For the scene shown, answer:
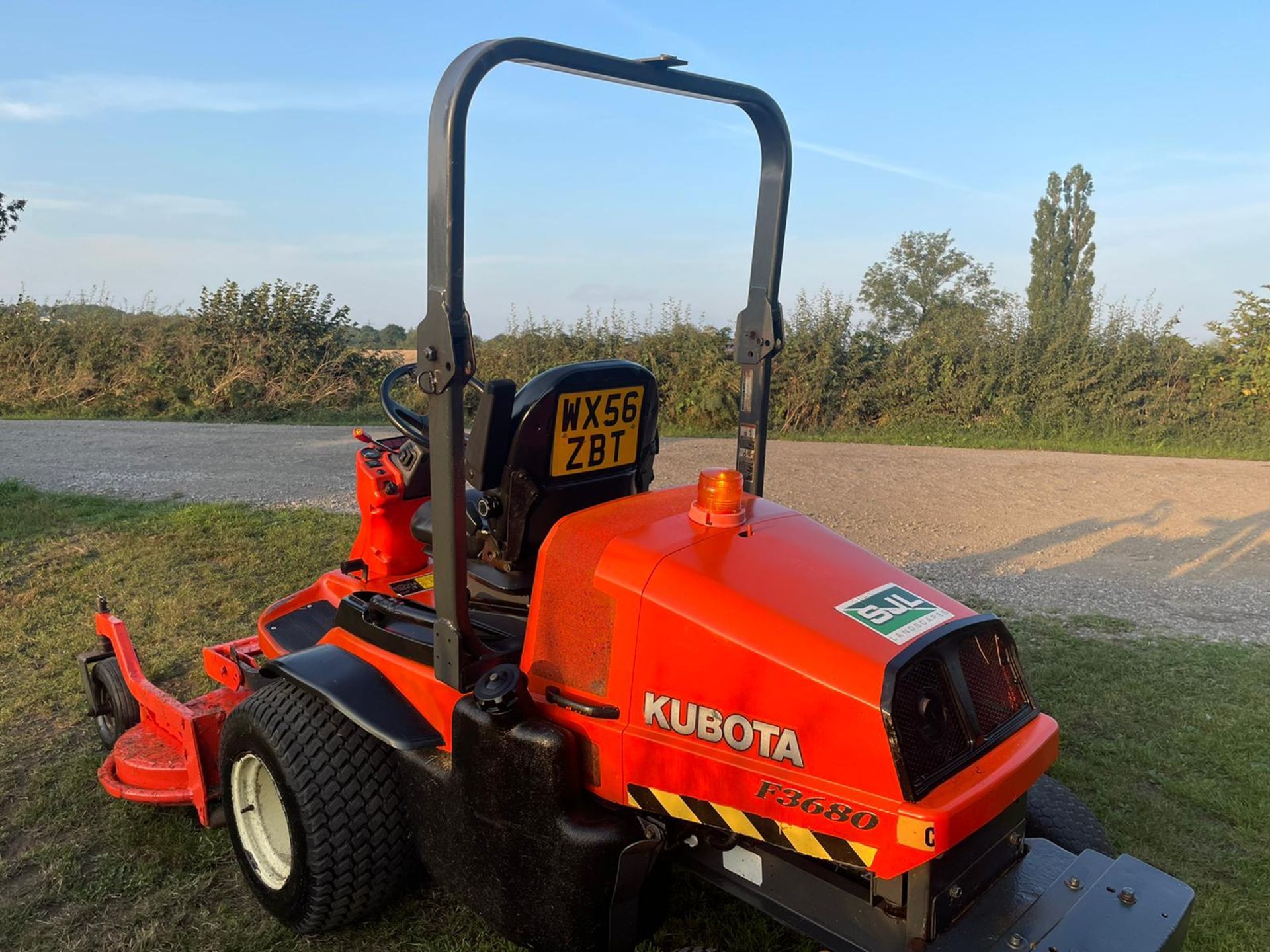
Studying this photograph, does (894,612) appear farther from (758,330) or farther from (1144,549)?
(1144,549)

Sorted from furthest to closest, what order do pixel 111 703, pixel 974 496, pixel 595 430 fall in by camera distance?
pixel 974 496 → pixel 111 703 → pixel 595 430

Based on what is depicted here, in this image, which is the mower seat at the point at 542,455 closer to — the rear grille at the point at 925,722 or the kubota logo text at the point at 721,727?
the kubota logo text at the point at 721,727

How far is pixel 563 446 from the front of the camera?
281 cm

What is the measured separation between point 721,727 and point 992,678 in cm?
70

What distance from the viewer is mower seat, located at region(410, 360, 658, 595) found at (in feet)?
8.91

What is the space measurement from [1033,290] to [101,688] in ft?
118

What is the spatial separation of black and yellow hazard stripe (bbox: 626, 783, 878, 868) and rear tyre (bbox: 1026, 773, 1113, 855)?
3.50 feet

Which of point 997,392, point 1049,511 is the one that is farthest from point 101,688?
point 997,392

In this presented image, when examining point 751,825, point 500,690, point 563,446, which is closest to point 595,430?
point 563,446

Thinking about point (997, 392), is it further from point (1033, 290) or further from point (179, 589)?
point (1033, 290)

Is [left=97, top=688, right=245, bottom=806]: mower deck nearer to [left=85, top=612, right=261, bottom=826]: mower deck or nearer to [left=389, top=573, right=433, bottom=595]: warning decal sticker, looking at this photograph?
[left=85, top=612, right=261, bottom=826]: mower deck

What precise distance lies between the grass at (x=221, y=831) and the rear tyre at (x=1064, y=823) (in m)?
0.41

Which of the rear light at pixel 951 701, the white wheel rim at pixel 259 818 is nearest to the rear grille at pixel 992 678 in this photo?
the rear light at pixel 951 701

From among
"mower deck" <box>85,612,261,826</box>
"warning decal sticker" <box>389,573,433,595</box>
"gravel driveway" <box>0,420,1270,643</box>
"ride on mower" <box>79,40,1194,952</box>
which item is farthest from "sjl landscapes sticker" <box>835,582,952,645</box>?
"gravel driveway" <box>0,420,1270,643</box>
